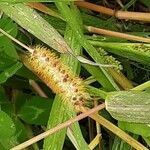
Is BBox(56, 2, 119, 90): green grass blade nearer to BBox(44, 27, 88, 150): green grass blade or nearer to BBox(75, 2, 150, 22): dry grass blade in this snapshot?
BBox(44, 27, 88, 150): green grass blade

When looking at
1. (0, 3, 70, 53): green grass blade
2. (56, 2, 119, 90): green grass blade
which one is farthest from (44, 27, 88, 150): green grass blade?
(0, 3, 70, 53): green grass blade

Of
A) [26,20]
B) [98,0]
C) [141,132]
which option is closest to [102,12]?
[98,0]

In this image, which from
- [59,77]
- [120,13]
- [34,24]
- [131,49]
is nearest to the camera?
[59,77]

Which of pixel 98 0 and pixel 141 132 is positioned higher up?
pixel 98 0

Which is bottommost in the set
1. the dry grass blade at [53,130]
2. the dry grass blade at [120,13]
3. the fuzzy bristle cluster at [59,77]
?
the dry grass blade at [53,130]

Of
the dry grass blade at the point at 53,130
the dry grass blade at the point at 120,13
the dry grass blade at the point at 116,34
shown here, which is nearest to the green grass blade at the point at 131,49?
the dry grass blade at the point at 116,34

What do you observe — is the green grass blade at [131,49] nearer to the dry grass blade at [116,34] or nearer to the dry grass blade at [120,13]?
the dry grass blade at [116,34]

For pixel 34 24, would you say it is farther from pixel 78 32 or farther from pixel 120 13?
pixel 120 13

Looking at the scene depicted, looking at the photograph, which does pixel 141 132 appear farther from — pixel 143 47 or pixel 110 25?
pixel 110 25

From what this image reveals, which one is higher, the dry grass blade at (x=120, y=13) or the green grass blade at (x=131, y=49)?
the dry grass blade at (x=120, y=13)

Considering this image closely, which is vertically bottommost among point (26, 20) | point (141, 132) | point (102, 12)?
point (141, 132)

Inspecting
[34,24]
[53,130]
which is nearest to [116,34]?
[34,24]
